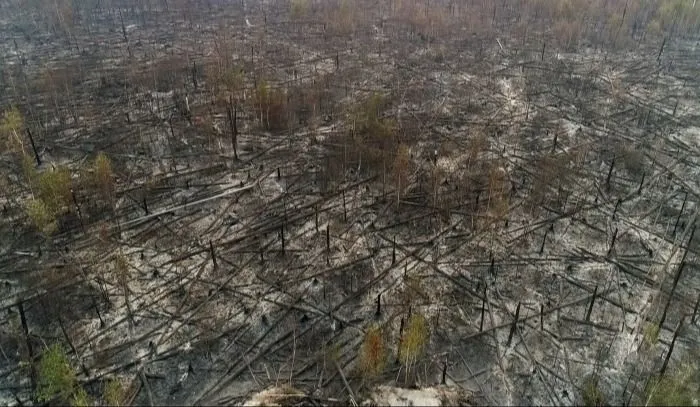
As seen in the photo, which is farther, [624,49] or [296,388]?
[624,49]

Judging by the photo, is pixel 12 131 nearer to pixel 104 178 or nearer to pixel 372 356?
pixel 104 178

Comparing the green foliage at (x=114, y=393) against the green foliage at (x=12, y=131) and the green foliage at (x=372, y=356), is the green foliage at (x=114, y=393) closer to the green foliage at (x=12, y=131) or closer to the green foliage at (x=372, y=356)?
the green foliage at (x=372, y=356)

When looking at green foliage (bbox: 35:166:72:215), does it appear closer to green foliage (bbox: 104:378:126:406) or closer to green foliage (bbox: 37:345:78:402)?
green foliage (bbox: 37:345:78:402)

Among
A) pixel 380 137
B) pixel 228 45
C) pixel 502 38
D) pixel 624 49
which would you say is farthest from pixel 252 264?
pixel 624 49

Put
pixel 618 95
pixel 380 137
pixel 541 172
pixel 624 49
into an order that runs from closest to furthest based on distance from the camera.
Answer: pixel 541 172 → pixel 380 137 → pixel 618 95 → pixel 624 49

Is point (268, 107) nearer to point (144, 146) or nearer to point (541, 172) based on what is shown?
point (144, 146)

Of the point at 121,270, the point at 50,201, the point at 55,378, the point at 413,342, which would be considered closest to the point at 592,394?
the point at 413,342

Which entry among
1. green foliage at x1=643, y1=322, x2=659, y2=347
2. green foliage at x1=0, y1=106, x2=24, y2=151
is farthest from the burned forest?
green foliage at x1=0, y1=106, x2=24, y2=151

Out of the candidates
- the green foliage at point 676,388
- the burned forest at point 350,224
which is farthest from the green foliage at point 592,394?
the green foliage at point 676,388
